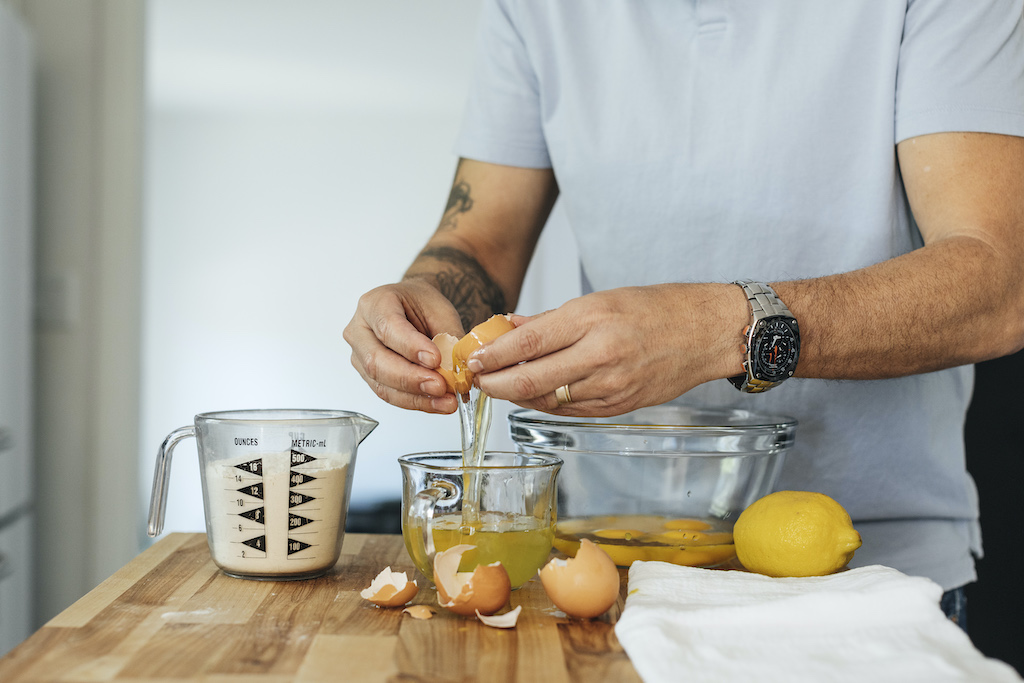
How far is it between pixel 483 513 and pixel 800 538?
11.8 inches

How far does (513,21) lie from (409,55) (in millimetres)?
1176

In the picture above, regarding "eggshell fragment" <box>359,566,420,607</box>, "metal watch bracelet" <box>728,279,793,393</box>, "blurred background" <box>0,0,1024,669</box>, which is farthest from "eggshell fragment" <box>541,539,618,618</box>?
"blurred background" <box>0,0,1024,669</box>

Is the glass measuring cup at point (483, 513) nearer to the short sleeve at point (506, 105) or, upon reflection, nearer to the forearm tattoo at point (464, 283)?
the forearm tattoo at point (464, 283)

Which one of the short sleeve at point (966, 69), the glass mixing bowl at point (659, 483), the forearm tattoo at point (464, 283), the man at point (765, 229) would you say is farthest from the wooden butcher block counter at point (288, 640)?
the short sleeve at point (966, 69)

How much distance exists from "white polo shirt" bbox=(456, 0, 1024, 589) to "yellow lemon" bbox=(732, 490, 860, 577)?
0.83 feet

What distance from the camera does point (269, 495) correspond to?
83cm

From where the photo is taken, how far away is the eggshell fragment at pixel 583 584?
70 cm

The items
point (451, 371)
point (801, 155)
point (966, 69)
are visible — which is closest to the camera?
point (451, 371)

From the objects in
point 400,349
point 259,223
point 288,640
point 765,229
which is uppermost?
point 259,223

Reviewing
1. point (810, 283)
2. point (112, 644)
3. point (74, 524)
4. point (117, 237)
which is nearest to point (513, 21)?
point (810, 283)

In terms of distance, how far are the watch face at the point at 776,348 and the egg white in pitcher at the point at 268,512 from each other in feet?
1.46

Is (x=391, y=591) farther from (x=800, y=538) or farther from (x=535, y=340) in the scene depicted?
(x=800, y=538)

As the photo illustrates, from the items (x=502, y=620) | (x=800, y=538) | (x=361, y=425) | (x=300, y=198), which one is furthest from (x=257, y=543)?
(x=300, y=198)

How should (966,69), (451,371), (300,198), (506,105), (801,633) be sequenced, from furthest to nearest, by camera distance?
(300,198), (506,105), (966,69), (451,371), (801,633)
